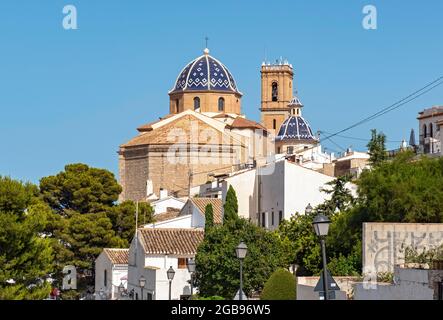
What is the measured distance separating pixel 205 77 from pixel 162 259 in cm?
5989

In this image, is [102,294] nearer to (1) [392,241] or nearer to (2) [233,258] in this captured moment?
(2) [233,258]

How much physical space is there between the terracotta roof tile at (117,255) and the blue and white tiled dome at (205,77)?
Answer: 2020 inches

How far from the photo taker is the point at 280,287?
80.4 feet

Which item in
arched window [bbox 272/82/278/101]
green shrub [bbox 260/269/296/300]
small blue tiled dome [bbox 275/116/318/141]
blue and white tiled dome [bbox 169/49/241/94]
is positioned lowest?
green shrub [bbox 260/269/296/300]

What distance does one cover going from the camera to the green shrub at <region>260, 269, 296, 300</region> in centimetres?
2423

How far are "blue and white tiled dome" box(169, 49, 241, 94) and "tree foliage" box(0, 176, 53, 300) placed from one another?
61.9m

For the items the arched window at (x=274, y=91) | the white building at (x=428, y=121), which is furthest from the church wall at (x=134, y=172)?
the arched window at (x=274, y=91)

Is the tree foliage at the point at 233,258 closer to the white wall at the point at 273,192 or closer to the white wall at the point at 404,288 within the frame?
the white wall at the point at 273,192

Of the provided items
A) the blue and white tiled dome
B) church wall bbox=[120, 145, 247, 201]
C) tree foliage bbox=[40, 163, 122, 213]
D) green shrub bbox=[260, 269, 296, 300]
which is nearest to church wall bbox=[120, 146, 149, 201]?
church wall bbox=[120, 145, 247, 201]

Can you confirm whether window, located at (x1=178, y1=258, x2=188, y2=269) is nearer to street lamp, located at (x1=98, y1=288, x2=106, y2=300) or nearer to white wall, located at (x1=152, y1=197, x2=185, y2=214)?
street lamp, located at (x1=98, y1=288, x2=106, y2=300)

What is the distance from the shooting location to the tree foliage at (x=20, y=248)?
31.4m

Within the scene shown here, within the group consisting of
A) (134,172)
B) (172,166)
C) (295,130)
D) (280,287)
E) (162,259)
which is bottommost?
(280,287)

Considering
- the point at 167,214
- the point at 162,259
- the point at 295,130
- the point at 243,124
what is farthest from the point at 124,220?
the point at 295,130
